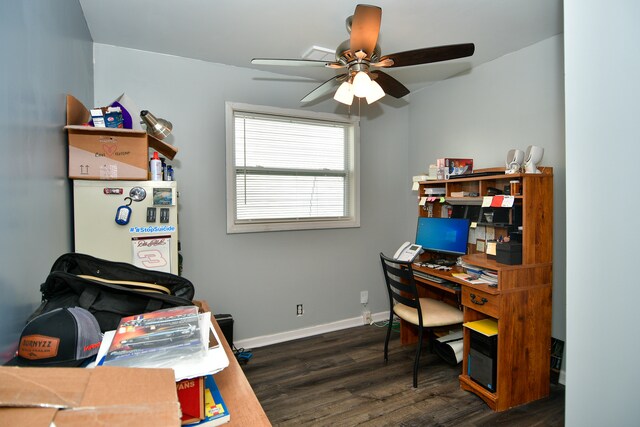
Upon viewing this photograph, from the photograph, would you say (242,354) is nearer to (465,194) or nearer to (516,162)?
(465,194)

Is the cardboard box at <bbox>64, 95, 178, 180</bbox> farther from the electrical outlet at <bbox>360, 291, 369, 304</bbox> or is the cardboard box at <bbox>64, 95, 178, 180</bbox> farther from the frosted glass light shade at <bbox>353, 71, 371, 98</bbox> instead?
the electrical outlet at <bbox>360, 291, 369, 304</bbox>

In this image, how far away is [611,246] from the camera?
3.47 ft

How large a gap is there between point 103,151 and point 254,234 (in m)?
1.55

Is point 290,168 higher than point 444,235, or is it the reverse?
point 290,168

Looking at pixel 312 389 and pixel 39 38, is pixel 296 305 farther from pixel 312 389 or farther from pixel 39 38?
pixel 39 38

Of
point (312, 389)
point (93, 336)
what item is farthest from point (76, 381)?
point (312, 389)

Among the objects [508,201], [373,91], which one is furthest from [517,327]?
[373,91]

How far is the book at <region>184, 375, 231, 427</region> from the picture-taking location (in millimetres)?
836

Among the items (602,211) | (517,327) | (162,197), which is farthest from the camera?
(517,327)

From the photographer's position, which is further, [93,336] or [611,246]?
[611,246]

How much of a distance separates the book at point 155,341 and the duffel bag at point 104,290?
24 cm

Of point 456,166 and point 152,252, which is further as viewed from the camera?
point 456,166

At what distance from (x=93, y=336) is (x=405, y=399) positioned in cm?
215

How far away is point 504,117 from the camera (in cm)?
284
